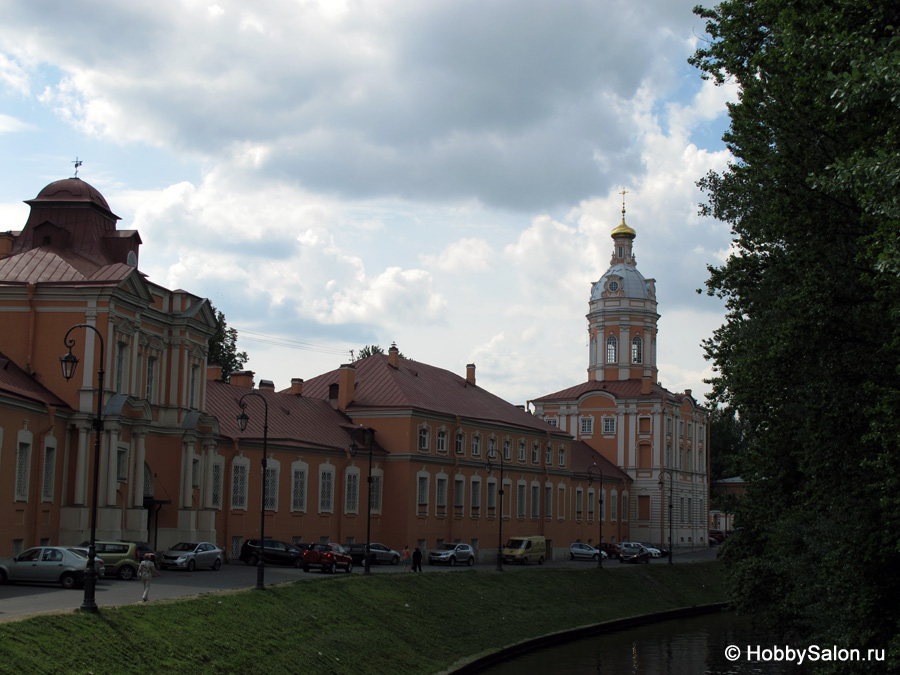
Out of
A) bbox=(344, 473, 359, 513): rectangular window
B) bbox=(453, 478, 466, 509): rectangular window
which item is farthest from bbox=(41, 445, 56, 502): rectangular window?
bbox=(453, 478, 466, 509): rectangular window

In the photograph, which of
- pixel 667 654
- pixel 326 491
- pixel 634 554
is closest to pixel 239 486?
pixel 326 491

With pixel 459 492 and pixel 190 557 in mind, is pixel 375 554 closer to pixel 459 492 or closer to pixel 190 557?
pixel 459 492

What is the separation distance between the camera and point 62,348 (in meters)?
43.0

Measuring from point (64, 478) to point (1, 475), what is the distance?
4.44 meters

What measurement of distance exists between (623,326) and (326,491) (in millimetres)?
44696

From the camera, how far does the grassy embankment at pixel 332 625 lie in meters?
24.0

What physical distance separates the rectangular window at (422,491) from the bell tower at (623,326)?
37304 millimetres

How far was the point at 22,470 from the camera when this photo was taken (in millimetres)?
39562

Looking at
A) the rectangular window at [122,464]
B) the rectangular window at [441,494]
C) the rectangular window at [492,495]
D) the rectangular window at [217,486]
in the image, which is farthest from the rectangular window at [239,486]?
the rectangular window at [492,495]

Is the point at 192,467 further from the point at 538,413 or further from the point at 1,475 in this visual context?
the point at 538,413

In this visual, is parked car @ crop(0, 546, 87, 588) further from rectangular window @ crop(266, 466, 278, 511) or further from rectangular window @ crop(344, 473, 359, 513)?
rectangular window @ crop(344, 473, 359, 513)

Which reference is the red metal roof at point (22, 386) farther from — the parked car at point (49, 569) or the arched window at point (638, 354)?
the arched window at point (638, 354)

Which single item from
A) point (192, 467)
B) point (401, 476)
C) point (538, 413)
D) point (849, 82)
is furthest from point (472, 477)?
point (849, 82)

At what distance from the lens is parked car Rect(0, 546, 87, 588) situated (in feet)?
109
